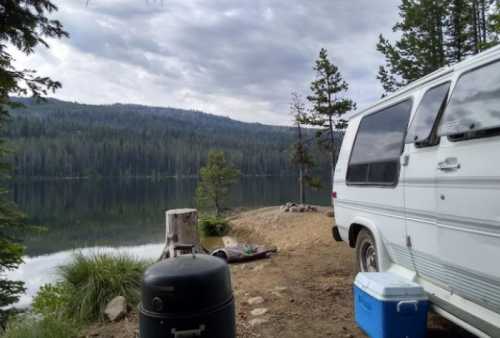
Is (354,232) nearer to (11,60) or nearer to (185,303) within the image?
(185,303)

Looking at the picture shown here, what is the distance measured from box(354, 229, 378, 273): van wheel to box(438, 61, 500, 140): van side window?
6.65 ft

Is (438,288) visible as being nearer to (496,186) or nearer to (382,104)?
(496,186)

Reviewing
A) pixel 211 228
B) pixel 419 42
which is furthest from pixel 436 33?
pixel 211 228

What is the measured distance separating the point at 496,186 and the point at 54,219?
36.5 m

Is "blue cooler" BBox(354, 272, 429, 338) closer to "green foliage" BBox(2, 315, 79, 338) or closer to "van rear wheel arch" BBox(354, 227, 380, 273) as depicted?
"van rear wheel arch" BBox(354, 227, 380, 273)

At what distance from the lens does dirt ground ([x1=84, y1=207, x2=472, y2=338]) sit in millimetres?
3969

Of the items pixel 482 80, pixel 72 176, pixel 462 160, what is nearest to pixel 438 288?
pixel 462 160

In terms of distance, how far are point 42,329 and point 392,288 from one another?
3.52 m

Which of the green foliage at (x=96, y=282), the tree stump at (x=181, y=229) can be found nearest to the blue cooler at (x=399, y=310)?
the green foliage at (x=96, y=282)

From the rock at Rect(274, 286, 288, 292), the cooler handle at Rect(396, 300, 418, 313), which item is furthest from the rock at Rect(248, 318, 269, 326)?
the cooler handle at Rect(396, 300, 418, 313)

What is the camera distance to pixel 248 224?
18391mm

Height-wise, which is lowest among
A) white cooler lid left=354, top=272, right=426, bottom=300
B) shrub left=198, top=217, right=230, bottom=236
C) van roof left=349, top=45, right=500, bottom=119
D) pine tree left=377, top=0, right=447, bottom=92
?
shrub left=198, top=217, right=230, bottom=236

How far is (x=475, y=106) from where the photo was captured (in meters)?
2.49

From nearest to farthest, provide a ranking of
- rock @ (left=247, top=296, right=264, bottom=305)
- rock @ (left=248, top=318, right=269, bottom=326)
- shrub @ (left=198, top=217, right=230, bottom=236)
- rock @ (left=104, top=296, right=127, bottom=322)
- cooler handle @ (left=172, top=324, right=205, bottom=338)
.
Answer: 1. cooler handle @ (left=172, top=324, right=205, bottom=338)
2. rock @ (left=248, top=318, right=269, bottom=326)
3. rock @ (left=104, top=296, right=127, bottom=322)
4. rock @ (left=247, top=296, right=264, bottom=305)
5. shrub @ (left=198, top=217, right=230, bottom=236)
